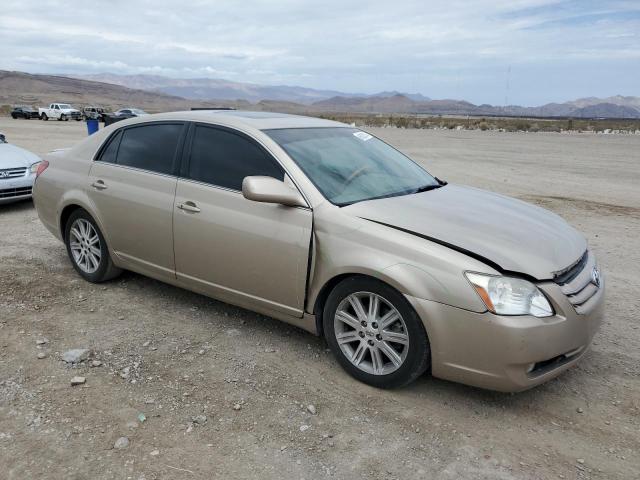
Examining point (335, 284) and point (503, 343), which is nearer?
point (503, 343)

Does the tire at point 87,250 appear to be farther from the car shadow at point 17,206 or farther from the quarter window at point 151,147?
the car shadow at point 17,206

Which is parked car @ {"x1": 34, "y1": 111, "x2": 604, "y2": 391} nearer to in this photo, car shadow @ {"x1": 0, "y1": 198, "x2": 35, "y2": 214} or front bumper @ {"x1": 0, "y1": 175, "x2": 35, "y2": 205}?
front bumper @ {"x1": 0, "y1": 175, "x2": 35, "y2": 205}

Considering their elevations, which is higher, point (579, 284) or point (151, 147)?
point (151, 147)

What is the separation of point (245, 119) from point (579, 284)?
2703 millimetres

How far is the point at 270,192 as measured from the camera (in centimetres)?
367

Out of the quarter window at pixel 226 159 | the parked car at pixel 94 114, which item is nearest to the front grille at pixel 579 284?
the quarter window at pixel 226 159

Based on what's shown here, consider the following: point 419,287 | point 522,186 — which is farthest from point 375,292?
point 522,186

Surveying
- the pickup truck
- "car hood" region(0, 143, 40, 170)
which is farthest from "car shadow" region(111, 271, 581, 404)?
the pickup truck

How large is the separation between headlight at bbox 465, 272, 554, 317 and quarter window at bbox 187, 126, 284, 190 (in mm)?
1594

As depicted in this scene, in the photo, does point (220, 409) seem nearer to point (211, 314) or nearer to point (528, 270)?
point (211, 314)

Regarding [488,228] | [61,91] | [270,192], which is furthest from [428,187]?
[61,91]

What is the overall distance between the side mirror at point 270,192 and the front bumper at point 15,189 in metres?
6.26

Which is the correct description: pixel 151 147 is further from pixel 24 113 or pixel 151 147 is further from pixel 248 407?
pixel 24 113

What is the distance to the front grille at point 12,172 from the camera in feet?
27.4
